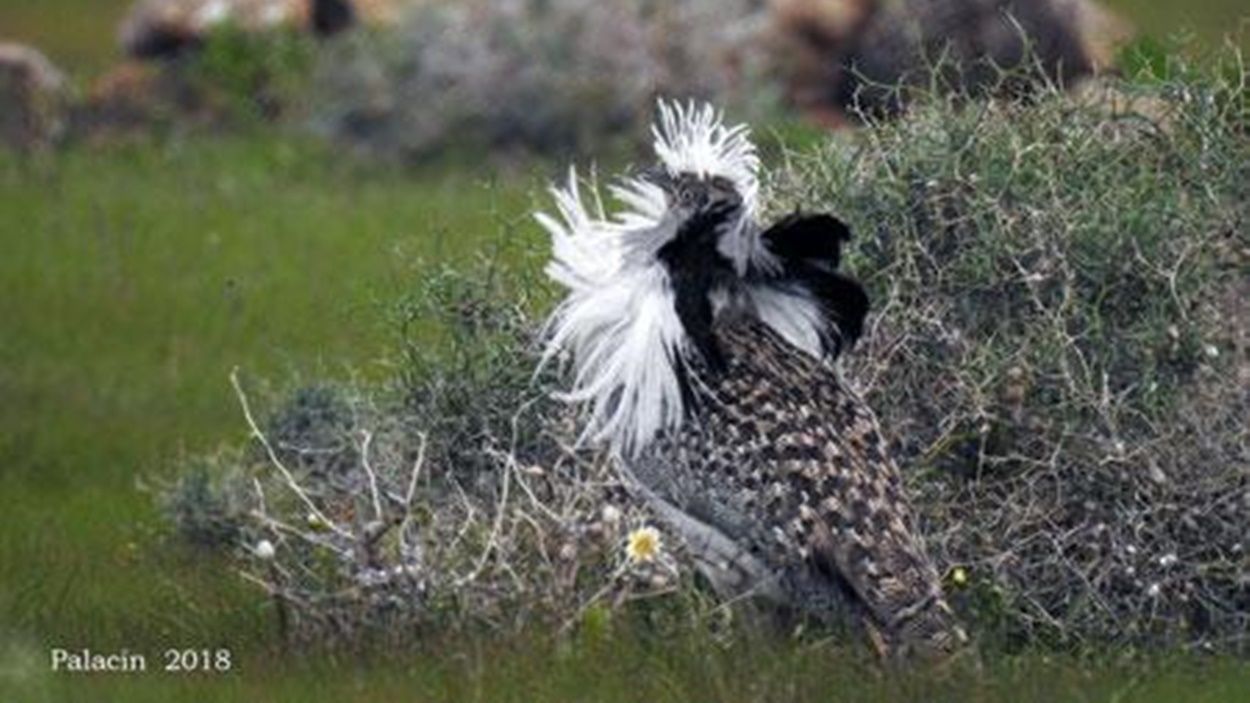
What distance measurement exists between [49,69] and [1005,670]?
739 inches

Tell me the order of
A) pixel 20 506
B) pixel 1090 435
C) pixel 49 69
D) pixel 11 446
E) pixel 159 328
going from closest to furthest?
1. pixel 1090 435
2. pixel 20 506
3. pixel 11 446
4. pixel 159 328
5. pixel 49 69

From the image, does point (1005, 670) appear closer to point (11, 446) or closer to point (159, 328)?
point (11, 446)

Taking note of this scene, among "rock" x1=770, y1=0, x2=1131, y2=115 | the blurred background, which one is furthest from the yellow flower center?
"rock" x1=770, y1=0, x2=1131, y2=115

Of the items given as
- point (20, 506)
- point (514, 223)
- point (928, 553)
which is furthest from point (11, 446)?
point (928, 553)

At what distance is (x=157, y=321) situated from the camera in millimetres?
19344

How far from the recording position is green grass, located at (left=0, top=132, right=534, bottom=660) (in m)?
12.7

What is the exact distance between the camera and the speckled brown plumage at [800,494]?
10086 mm

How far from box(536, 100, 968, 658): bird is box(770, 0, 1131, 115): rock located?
3.96 feet

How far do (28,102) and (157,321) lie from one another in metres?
7.63

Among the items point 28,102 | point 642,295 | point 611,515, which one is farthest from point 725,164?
point 28,102

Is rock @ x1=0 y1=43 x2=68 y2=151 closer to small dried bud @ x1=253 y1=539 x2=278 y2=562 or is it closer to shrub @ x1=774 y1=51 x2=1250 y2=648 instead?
shrub @ x1=774 y1=51 x2=1250 y2=648

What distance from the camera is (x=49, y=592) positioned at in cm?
1240

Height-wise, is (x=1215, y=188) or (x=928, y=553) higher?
(x=1215, y=188)

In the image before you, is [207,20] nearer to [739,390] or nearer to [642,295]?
[642,295]
